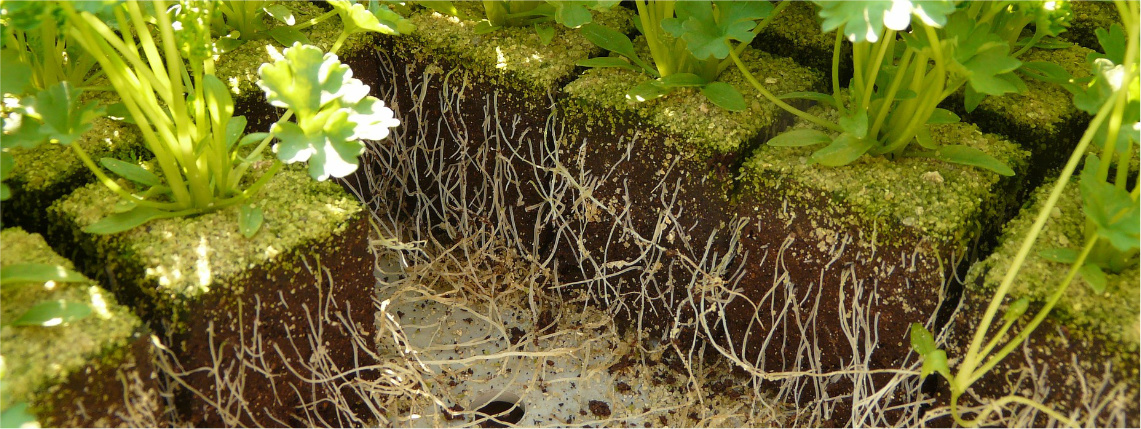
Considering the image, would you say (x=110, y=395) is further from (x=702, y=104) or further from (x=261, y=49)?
(x=702, y=104)

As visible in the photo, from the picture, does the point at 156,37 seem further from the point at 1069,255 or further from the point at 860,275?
the point at 1069,255

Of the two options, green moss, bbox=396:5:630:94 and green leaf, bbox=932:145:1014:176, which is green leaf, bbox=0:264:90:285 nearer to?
green moss, bbox=396:5:630:94

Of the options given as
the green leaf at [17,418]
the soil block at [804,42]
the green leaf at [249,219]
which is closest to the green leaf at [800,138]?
the soil block at [804,42]

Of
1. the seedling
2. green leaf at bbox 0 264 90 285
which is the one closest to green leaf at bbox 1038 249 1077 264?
the seedling

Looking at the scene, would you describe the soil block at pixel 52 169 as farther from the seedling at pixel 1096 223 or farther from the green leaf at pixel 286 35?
the seedling at pixel 1096 223

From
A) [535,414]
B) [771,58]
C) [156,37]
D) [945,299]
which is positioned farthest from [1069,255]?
[156,37]

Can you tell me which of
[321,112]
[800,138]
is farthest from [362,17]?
[800,138]
